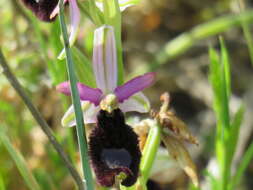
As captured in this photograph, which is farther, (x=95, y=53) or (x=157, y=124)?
(x=157, y=124)

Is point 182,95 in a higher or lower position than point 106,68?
lower

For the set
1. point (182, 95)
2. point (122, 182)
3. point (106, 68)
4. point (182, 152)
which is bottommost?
point (182, 95)

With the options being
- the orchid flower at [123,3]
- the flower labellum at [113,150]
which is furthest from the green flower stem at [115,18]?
the flower labellum at [113,150]

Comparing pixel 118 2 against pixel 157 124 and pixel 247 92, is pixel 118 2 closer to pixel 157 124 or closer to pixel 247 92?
pixel 157 124

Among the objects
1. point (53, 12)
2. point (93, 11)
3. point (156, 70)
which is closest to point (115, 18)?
point (93, 11)

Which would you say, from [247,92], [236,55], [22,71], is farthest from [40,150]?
[236,55]

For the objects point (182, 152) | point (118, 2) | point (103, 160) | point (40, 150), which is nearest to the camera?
point (103, 160)

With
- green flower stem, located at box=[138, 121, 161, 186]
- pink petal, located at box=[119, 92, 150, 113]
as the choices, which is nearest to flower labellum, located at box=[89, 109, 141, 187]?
pink petal, located at box=[119, 92, 150, 113]

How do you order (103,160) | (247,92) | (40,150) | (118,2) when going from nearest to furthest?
1. (103,160)
2. (118,2)
3. (40,150)
4. (247,92)

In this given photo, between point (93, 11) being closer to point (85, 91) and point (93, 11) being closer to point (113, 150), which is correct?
point (85, 91)
